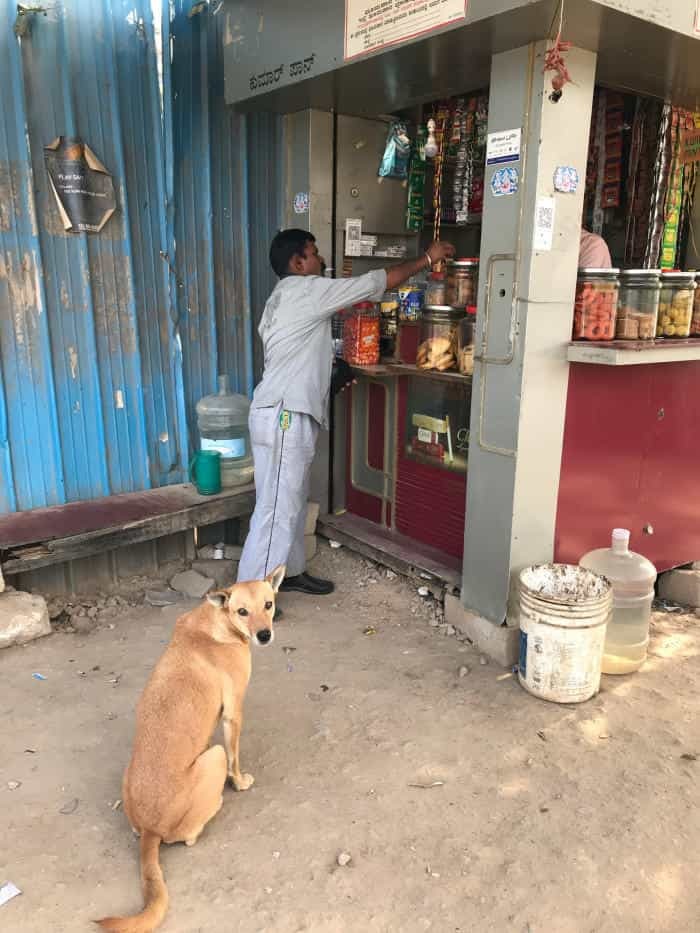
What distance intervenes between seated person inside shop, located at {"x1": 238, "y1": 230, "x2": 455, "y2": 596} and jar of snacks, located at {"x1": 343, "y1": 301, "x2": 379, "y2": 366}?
0.23 meters

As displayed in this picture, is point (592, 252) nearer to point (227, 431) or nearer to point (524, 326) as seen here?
point (524, 326)

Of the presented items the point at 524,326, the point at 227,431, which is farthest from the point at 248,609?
the point at 227,431

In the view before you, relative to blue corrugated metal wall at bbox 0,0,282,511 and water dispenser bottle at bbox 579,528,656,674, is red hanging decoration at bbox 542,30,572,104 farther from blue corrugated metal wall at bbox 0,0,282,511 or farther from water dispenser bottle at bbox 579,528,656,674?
blue corrugated metal wall at bbox 0,0,282,511

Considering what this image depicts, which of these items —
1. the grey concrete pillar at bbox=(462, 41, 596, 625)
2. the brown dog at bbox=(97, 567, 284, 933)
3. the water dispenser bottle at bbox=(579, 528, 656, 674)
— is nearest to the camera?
the brown dog at bbox=(97, 567, 284, 933)

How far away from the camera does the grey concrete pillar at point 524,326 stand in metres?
3.42

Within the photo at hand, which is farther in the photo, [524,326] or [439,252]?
[439,252]

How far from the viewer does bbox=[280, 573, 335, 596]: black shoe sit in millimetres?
4746

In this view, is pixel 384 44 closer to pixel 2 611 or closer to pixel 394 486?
pixel 394 486

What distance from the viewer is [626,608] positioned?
391 centimetres

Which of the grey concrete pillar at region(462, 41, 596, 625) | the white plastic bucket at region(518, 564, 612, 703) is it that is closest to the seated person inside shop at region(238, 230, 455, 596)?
the grey concrete pillar at region(462, 41, 596, 625)

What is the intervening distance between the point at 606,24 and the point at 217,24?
265 cm

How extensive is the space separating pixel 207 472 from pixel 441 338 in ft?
5.54

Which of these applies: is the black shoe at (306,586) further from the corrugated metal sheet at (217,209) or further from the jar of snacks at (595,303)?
the jar of snacks at (595,303)

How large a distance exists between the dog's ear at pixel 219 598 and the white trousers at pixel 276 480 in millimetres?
1617
